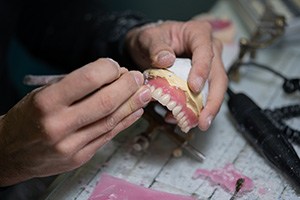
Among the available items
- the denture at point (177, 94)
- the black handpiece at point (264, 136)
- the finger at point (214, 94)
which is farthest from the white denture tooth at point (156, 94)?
the black handpiece at point (264, 136)

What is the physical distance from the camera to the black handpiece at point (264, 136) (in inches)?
29.4

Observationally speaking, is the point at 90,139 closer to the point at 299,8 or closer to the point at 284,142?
the point at 284,142

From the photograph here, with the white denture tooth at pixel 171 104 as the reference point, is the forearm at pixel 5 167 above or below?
above

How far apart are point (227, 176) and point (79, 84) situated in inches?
13.9

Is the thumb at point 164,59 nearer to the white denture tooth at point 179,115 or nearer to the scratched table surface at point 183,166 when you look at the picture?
the white denture tooth at point 179,115

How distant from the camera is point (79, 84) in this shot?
0.57m

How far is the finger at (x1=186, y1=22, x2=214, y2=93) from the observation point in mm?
728

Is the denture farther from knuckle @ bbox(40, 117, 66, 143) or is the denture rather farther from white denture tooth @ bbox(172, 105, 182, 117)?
knuckle @ bbox(40, 117, 66, 143)

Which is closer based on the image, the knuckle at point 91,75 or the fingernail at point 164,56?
the knuckle at point 91,75

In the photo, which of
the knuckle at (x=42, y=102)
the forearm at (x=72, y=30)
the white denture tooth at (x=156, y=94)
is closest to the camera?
the knuckle at (x=42, y=102)

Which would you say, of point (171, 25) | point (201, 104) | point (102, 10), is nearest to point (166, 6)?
point (102, 10)

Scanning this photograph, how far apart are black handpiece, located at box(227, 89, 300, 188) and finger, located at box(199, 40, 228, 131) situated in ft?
0.27

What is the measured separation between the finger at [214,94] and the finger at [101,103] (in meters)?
0.18

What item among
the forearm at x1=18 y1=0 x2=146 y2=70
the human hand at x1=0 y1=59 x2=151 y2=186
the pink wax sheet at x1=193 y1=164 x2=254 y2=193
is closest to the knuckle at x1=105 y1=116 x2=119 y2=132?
the human hand at x1=0 y1=59 x2=151 y2=186
